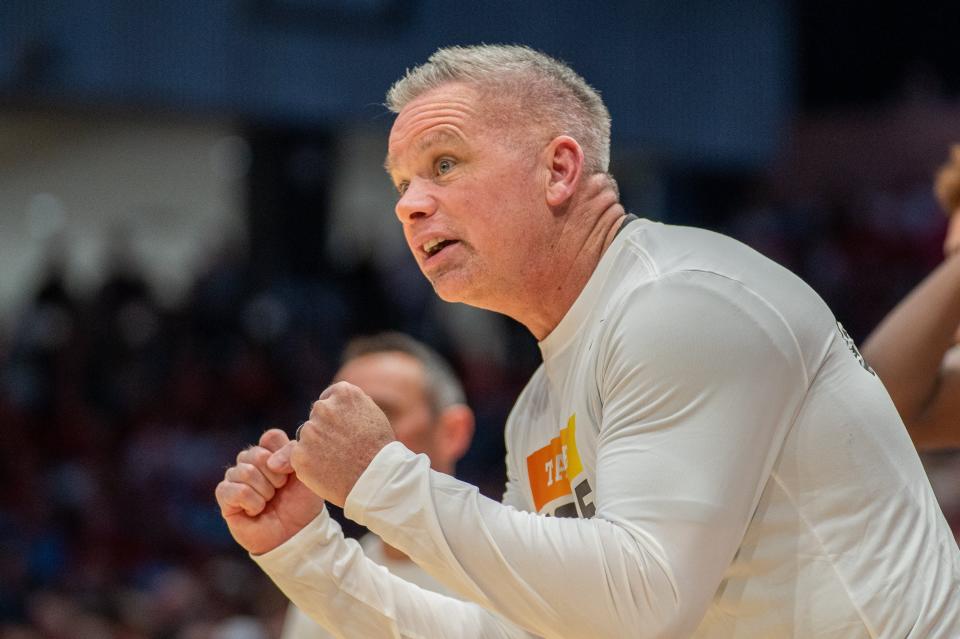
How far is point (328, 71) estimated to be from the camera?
8867 millimetres

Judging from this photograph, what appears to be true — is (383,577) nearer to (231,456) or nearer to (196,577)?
(196,577)

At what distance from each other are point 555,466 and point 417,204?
0.53 metres

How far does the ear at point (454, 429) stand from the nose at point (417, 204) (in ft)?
6.06

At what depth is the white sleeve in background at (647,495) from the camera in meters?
1.91

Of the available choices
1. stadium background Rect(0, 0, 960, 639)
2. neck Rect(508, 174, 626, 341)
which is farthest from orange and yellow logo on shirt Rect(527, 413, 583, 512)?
stadium background Rect(0, 0, 960, 639)

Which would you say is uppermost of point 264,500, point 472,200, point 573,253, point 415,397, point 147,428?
point 472,200

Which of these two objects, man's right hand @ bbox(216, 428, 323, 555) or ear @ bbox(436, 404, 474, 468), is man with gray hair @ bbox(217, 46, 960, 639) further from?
ear @ bbox(436, 404, 474, 468)

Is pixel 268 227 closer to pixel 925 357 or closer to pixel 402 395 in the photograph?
pixel 402 395

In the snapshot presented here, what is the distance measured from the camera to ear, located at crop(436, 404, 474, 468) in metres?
4.16

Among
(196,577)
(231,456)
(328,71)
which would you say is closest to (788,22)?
(328,71)

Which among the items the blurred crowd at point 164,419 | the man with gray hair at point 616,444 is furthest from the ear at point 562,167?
the blurred crowd at point 164,419

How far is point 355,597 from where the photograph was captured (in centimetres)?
252

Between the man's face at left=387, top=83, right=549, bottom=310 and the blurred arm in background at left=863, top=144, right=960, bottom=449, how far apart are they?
111 centimetres

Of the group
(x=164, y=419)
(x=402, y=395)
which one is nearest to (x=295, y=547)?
(x=402, y=395)
